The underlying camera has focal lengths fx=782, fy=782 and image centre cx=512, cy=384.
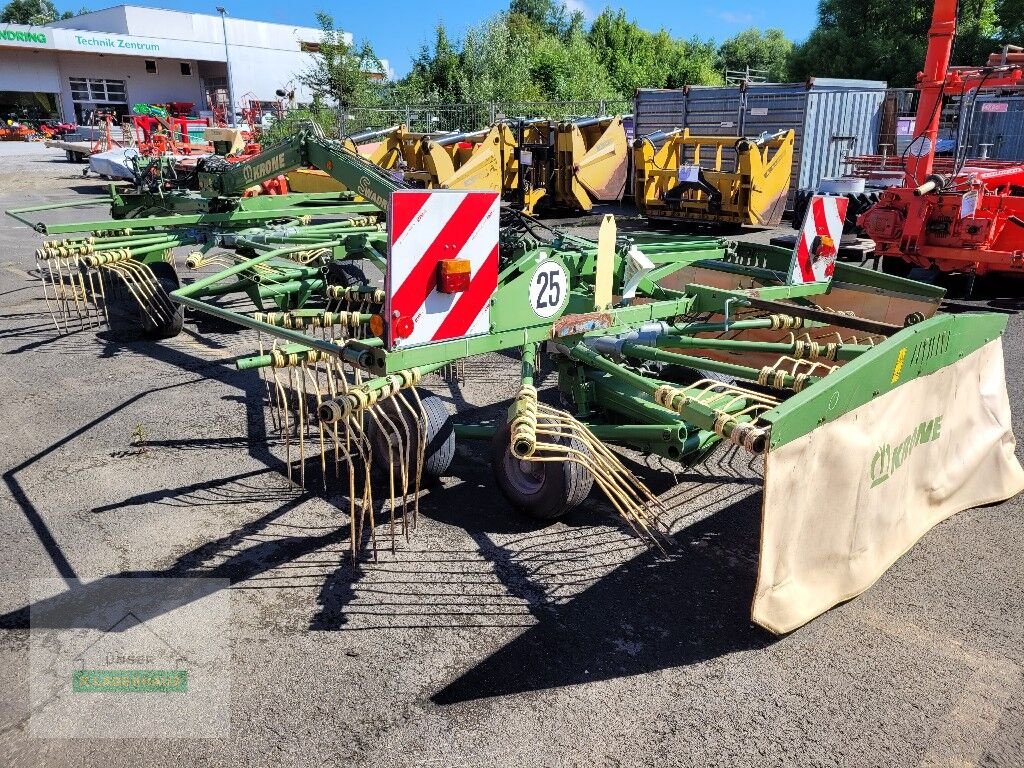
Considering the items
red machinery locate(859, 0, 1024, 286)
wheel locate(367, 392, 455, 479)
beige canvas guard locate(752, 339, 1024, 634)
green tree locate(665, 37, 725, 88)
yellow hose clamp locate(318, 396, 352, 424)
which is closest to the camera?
beige canvas guard locate(752, 339, 1024, 634)

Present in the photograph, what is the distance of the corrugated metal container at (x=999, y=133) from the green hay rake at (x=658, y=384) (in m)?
12.2

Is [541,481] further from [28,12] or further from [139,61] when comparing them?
[28,12]

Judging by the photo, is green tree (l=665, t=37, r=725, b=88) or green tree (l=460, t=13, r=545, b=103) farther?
green tree (l=665, t=37, r=725, b=88)

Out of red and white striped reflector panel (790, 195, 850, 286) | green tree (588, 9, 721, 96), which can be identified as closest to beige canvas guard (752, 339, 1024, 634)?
red and white striped reflector panel (790, 195, 850, 286)

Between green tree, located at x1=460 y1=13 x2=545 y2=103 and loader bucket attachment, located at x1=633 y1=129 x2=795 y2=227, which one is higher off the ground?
green tree, located at x1=460 y1=13 x2=545 y2=103

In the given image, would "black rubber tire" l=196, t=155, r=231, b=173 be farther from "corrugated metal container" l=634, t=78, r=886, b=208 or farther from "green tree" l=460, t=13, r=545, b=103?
"green tree" l=460, t=13, r=545, b=103

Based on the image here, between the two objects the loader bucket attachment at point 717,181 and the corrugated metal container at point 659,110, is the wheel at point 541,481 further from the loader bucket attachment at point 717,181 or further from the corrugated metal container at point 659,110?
the corrugated metal container at point 659,110

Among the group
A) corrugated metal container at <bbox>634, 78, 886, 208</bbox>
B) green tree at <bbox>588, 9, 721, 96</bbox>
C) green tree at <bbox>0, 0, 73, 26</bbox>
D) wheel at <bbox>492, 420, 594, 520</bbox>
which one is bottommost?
wheel at <bbox>492, 420, 594, 520</bbox>

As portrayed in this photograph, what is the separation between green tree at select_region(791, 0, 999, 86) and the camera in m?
29.1

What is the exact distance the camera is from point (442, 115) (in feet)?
77.3

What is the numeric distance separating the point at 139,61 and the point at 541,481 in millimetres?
48159

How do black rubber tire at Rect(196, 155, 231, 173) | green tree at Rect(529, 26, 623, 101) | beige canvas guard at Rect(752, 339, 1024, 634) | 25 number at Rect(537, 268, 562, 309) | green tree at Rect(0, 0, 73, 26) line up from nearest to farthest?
beige canvas guard at Rect(752, 339, 1024, 634) → 25 number at Rect(537, 268, 562, 309) → black rubber tire at Rect(196, 155, 231, 173) → green tree at Rect(529, 26, 623, 101) → green tree at Rect(0, 0, 73, 26)

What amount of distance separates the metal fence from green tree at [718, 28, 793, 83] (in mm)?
31972

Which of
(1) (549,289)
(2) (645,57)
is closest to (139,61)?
(2) (645,57)
